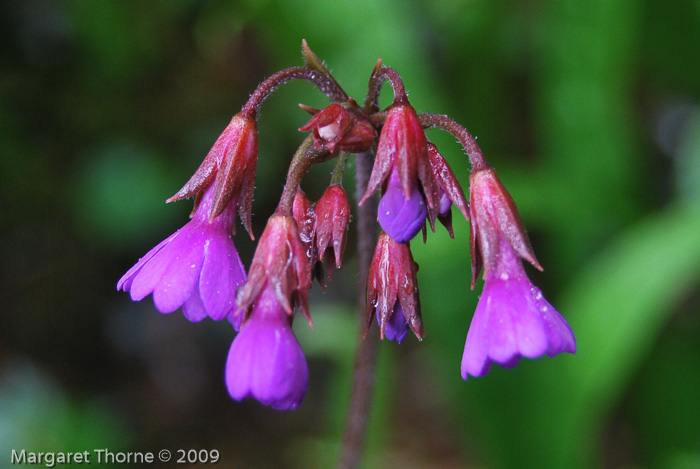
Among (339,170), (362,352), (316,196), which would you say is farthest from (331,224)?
(316,196)

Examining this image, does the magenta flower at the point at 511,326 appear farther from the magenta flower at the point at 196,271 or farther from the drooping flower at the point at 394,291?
the magenta flower at the point at 196,271

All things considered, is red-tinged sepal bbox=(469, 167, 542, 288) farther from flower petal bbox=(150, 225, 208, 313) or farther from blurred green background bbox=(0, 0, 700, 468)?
blurred green background bbox=(0, 0, 700, 468)

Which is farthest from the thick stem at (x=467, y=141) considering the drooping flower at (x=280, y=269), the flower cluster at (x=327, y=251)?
the drooping flower at (x=280, y=269)

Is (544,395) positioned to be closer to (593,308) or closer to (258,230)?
(593,308)

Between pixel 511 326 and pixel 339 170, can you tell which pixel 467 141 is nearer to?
pixel 339 170

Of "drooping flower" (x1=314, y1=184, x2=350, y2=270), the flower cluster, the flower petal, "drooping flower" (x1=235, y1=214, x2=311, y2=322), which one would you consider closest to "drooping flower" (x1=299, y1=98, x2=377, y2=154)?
the flower cluster

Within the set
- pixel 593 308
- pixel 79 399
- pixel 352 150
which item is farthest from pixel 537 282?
pixel 79 399
